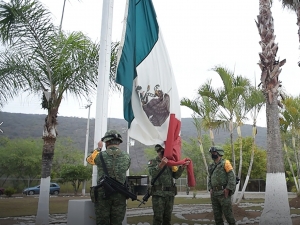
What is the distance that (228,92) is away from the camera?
10.7 metres

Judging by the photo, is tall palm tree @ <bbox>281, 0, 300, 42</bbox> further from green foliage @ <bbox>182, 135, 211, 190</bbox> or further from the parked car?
green foliage @ <bbox>182, 135, 211, 190</bbox>

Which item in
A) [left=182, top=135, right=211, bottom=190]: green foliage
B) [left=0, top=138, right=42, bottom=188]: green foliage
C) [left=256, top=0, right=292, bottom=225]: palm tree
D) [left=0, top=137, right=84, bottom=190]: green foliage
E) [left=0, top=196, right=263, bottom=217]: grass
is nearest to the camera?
[left=256, top=0, right=292, bottom=225]: palm tree

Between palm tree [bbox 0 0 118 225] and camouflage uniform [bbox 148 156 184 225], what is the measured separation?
325 centimetres

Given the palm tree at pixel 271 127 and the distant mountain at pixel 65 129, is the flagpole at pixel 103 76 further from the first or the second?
the distant mountain at pixel 65 129

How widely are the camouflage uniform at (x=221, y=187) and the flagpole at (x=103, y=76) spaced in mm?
2387

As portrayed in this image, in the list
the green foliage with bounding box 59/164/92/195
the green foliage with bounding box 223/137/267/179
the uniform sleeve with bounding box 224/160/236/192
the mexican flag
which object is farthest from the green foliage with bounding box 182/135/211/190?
the mexican flag

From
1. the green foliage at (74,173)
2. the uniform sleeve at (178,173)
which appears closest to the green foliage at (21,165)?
the green foliage at (74,173)

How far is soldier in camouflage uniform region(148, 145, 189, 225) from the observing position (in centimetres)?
560

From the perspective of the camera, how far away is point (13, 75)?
28.4ft

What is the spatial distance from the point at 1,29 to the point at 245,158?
71.8 feet

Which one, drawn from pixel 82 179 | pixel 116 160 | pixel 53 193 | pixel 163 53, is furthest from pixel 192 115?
pixel 53 193

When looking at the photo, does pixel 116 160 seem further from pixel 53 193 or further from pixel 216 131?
pixel 53 193

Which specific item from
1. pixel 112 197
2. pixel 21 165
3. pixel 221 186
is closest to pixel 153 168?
pixel 112 197

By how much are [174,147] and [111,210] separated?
146 centimetres
